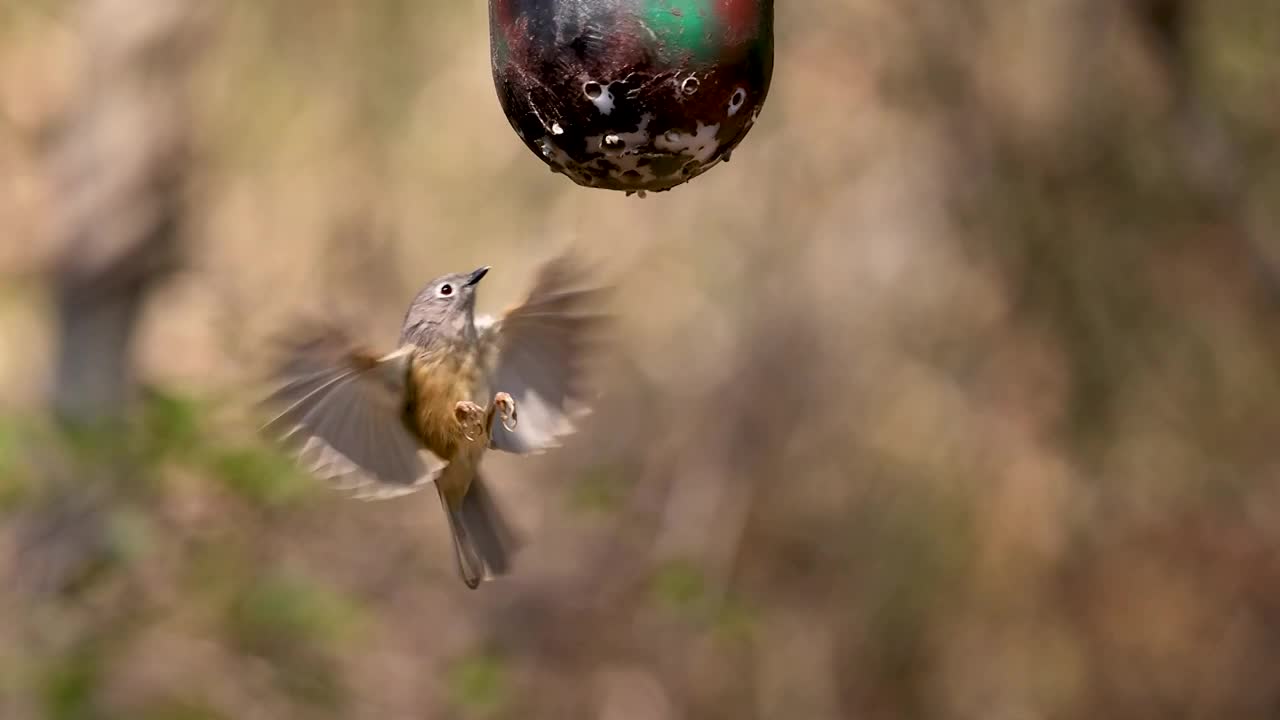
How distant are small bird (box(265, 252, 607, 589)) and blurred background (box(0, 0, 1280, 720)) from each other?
2353 millimetres

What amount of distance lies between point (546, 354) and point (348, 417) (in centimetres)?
38

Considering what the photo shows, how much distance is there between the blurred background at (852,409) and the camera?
545 centimetres

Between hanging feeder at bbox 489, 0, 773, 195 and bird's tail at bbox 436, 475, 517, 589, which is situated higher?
hanging feeder at bbox 489, 0, 773, 195

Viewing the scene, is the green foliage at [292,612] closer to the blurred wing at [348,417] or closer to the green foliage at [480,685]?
the green foliage at [480,685]

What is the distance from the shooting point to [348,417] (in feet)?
8.76

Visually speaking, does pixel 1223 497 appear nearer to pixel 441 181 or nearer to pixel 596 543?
pixel 596 543

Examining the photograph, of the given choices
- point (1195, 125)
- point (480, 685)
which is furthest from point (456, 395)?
point (1195, 125)

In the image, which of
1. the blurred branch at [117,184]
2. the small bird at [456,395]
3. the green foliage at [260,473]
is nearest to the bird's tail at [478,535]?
the small bird at [456,395]

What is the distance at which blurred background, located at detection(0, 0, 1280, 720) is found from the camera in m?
5.45

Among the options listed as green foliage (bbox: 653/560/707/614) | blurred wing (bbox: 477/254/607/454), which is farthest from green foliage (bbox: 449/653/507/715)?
blurred wing (bbox: 477/254/607/454)

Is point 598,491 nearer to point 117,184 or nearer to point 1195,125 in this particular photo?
point 117,184

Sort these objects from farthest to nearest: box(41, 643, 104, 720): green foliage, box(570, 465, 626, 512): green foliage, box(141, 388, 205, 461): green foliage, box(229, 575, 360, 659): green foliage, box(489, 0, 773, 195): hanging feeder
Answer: box(570, 465, 626, 512): green foliage < box(229, 575, 360, 659): green foliage < box(141, 388, 205, 461): green foliage < box(41, 643, 104, 720): green foliage < box(489, 0, 773, 195): hanging feeder

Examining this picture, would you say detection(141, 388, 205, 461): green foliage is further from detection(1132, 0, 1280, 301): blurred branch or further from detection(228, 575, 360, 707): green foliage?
detection(1132, 0, 1280, 301): blurred branch

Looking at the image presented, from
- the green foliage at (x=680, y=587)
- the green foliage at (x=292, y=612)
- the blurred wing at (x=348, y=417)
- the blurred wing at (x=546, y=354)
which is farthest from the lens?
the green foliage at (x=680, y=587)
